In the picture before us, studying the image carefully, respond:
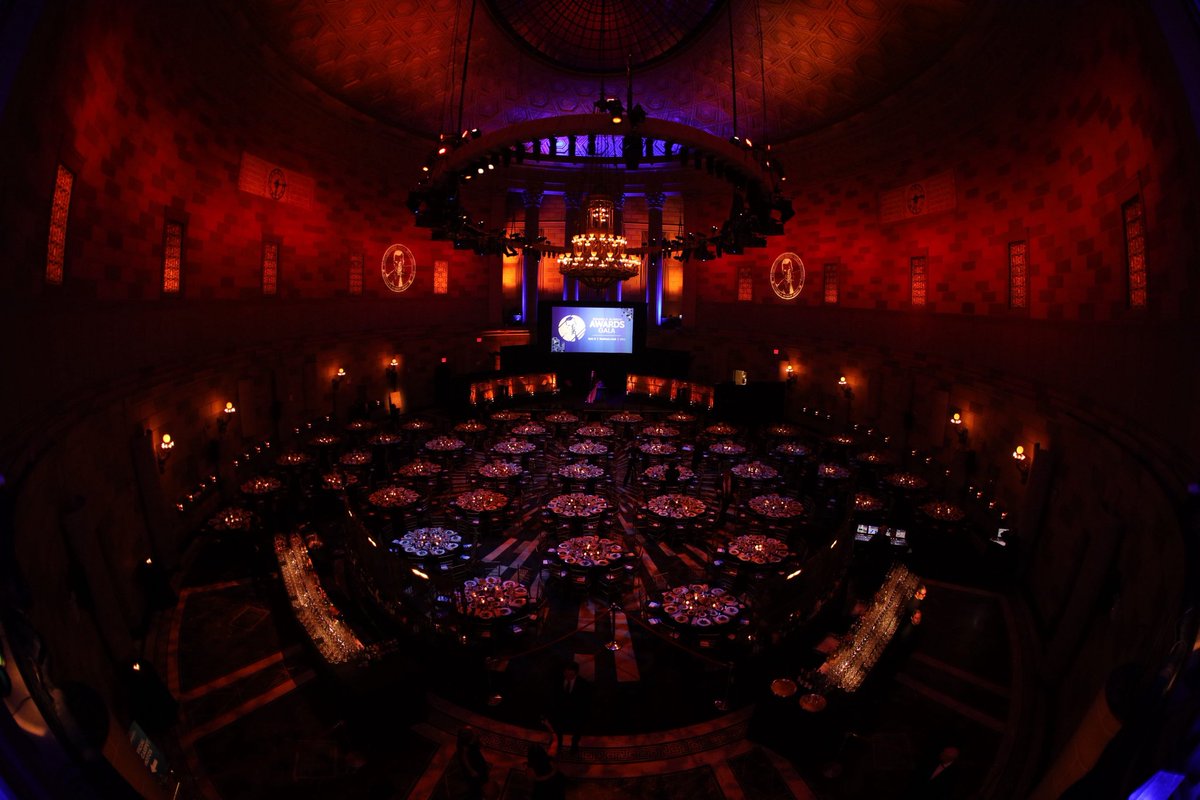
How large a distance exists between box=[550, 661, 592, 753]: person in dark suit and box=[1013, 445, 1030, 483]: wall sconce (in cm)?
889

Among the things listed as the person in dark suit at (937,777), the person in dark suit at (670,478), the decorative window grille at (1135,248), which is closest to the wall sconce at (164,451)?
the person in dark suit at (670,478)

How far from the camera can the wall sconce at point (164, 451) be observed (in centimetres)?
1048

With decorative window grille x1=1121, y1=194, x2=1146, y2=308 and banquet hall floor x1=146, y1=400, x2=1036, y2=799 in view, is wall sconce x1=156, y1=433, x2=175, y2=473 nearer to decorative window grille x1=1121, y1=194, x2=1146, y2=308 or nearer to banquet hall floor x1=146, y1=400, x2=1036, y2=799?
banquet hall floor x1=146, y1=400, x2=1036, y2=799

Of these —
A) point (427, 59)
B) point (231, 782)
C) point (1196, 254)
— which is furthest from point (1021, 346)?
point (427, 59)

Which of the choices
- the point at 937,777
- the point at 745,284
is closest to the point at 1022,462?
the point at 937,777

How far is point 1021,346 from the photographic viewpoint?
11.0m

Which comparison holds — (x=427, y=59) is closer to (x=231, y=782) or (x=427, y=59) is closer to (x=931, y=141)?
(x=931, y=141)

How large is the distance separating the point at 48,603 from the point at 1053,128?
15.5 m

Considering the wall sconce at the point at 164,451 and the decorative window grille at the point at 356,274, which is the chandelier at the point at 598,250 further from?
the wall sconce at the point at 164,451

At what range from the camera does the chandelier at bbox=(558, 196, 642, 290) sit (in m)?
15.2

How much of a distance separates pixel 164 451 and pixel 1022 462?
15726 mm

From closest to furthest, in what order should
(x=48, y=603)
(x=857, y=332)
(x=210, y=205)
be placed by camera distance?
1. (x=48, y=603)
2. (x=210, y=205)
3. (x=857, y=332)

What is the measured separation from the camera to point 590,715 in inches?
290

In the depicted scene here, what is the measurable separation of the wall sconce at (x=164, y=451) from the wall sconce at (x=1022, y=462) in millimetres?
15515
